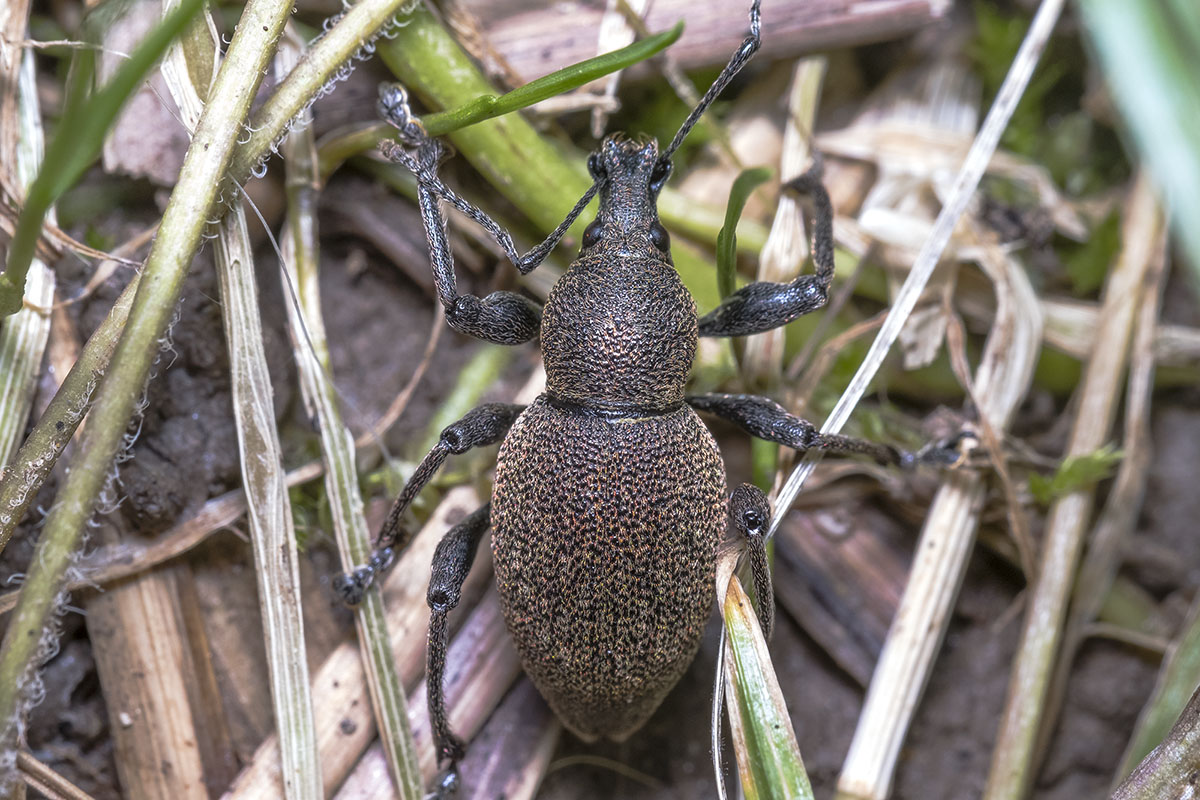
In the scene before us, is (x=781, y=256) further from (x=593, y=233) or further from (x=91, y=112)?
(x=91, y=112)

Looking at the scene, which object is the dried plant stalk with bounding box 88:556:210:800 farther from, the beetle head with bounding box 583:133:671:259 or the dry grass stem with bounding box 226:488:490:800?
the beetle head with bounding box 583:133:671:259

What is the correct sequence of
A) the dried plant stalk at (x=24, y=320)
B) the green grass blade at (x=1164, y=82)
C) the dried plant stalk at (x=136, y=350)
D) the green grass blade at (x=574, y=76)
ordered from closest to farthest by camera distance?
the green grass blade at (x=1164, y=82) < the dried plant stalk at (x=136, y=350) < the green grass blade at (x=574, y=76) < the dried plant stalk at (x=24, y=320)

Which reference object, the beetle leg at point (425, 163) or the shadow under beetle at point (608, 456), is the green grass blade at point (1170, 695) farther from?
the beetle leg at point (425, 163)

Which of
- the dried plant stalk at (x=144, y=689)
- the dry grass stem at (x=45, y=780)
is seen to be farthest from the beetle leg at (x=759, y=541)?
the dry grass stem at (x=45, y=780)

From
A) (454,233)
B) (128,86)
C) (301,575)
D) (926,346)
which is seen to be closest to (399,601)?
(301,575)

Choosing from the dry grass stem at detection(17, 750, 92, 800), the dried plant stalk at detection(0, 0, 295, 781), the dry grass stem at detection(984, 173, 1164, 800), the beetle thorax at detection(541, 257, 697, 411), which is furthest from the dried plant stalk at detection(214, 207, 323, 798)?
the dry grass stem at detection(984, 173, 1164, 800)

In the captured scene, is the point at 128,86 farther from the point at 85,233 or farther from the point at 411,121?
the point at 85,233

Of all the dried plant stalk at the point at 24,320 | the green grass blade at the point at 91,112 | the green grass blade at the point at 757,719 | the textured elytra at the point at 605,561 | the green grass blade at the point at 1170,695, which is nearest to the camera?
the green grass blade at the point at 91,112
